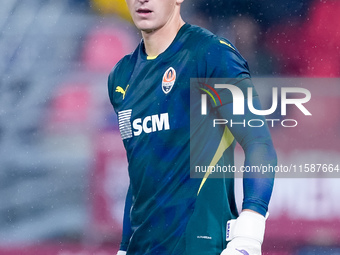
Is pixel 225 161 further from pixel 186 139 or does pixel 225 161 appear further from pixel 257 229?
pixel 257 229

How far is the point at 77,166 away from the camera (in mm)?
5723

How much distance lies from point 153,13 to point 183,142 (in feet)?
2.16

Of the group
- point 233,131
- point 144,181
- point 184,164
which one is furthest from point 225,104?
point 144,181

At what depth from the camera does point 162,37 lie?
3.05m

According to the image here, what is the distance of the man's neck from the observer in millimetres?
3031

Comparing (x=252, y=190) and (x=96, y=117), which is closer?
(x=252, y=190)

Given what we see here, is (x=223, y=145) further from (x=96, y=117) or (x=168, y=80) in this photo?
(x=96, y=117)

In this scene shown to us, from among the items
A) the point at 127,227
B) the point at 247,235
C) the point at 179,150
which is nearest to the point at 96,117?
the point at 127,227

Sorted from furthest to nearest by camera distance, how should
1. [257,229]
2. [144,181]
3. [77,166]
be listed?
[77,166]
[144,181]
[257,229]

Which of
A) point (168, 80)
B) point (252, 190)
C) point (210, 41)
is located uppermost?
point (210, 41)

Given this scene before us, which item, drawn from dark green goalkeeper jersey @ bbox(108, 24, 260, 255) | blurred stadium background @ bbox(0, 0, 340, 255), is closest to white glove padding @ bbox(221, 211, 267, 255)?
dark green goalkeeper jersey @ bbox(108, 24, 260, 255)

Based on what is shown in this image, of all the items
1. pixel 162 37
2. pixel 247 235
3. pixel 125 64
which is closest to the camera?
pixel 247 235

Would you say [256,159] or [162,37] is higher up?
[162,37]

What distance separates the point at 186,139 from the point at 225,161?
198 millimetres
